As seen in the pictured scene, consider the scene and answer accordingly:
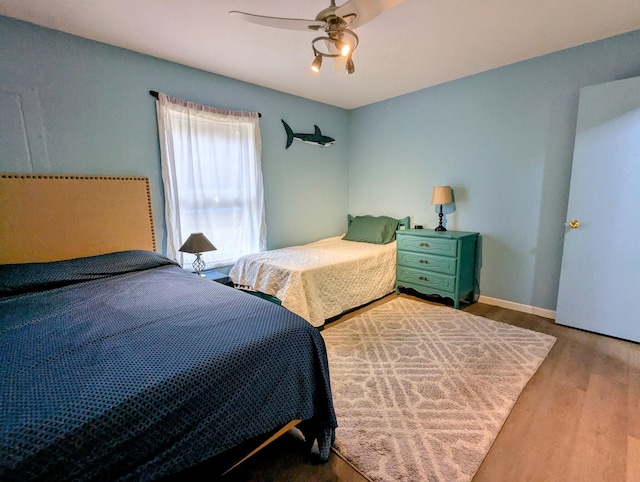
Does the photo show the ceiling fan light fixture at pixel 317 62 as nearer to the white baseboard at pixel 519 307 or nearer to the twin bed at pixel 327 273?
the twin bed at pixel 327 273

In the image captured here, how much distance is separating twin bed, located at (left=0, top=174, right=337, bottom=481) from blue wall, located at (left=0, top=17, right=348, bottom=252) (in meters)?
0.41

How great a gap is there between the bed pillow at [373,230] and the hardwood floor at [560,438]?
1.97m

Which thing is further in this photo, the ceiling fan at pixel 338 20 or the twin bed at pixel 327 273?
the twin bed at pixel 327 273

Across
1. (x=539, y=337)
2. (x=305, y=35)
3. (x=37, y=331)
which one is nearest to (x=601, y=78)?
(x=539, y=337)

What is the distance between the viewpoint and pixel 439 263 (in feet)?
10.1

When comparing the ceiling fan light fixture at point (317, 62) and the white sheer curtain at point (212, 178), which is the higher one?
the ceiling fan light fixture at point (317, 62)

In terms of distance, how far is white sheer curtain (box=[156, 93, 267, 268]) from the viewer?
2.70m

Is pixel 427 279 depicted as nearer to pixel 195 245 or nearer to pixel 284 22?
pixel 195 245

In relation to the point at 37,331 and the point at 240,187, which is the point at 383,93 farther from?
the point at 37,331

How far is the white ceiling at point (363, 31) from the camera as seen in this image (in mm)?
1877

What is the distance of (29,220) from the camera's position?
2072 mm

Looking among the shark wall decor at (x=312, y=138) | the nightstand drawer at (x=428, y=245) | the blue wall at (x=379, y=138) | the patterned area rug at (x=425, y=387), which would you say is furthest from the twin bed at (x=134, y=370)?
the shark wall decor at (x=312, y=138)

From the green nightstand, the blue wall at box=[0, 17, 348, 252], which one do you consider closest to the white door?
the green nightstand

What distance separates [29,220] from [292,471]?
2.41 m
